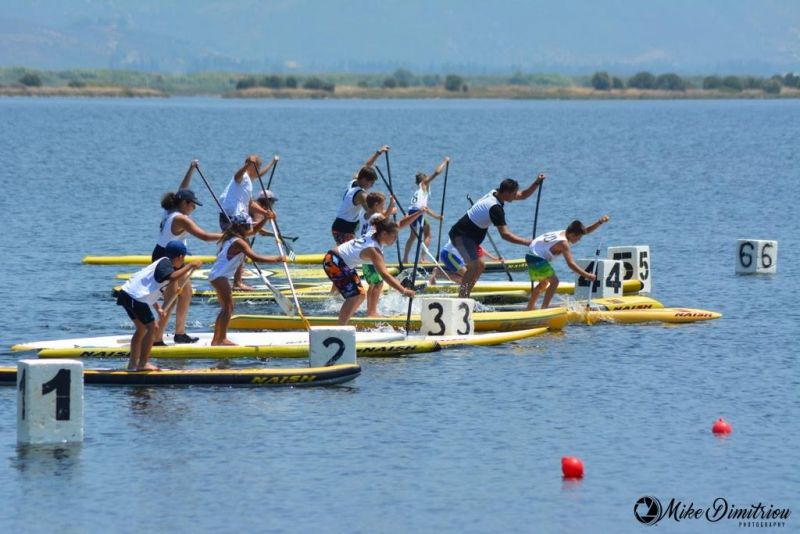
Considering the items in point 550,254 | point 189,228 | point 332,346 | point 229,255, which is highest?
point 189,228

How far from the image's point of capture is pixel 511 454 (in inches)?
698

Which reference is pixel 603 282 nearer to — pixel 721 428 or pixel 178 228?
pixel 178 228

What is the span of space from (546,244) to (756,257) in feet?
31.3

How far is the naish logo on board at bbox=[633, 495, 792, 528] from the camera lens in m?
15.5

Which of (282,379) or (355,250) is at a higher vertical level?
(355,250)

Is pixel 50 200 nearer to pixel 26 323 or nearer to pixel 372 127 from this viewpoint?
pixel 26 323

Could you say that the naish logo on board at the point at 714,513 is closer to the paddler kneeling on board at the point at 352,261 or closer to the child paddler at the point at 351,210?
the paddler kneeling on board at the point at 352,261

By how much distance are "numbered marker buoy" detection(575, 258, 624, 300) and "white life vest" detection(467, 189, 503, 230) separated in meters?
2.56

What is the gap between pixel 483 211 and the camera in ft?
84.4

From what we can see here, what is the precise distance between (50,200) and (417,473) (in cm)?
3769

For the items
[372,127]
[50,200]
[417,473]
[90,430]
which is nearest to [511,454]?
[417,473]

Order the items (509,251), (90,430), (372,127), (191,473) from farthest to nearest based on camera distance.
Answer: (372,127)
(509,251)
(90,430)
(191,473)

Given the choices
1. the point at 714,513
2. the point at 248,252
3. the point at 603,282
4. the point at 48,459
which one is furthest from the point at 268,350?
the point at 714,513

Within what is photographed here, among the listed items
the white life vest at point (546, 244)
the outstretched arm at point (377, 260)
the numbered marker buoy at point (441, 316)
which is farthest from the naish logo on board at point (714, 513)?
the white life vest at point (546, 244)
